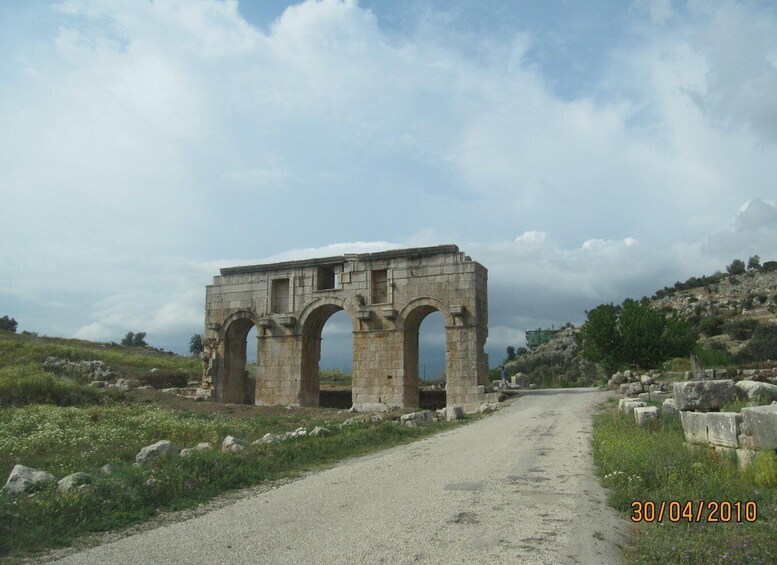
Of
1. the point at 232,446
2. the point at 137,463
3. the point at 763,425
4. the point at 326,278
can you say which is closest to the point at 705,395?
the point at 763,425

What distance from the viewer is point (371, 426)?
44.3ft

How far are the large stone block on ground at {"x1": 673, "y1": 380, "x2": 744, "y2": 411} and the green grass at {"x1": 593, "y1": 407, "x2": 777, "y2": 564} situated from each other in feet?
1.82

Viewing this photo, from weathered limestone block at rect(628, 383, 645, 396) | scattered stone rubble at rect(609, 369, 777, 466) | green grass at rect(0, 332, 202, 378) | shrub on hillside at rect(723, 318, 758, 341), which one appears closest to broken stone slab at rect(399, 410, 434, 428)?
scattered stone rubble at rect(609, 369, 777, 466)

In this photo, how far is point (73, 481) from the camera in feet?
22.1

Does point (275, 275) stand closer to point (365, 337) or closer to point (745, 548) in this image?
point (365, 337)

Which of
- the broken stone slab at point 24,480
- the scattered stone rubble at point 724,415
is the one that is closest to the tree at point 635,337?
the scattered stone rubble at point 724,415

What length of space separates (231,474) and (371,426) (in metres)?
5.81

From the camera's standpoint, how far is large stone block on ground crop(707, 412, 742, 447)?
7.27m

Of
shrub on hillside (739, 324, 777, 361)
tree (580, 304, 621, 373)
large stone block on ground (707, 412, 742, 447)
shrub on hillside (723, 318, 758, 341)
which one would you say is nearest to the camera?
large stone block on ground (707, 412, 742, 447)

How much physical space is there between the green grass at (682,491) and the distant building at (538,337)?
65313 mm

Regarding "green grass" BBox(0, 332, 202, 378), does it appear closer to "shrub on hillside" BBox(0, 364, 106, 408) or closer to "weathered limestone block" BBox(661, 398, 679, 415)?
"shrub on hillside" BBox(0, 364, 106, 408)

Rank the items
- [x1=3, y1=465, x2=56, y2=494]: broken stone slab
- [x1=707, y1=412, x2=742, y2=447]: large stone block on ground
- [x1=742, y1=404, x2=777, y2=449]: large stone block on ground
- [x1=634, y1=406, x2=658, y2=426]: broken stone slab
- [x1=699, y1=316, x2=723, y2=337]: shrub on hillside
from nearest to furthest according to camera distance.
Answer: [x1=742, y1=404, x2=777, y2=449]: large stone block on ground
[x1=3, y1=465, x2=56, y2=494]: broken stone slab
[x1=707, y1=412, x2=742, y2=447]: large stone block on ground
[x1=634, y1=406, x2=658, y2=426]: broken stone slab
[x1=699, y1=316, x2=723, y2=337]: shrub on hillside
